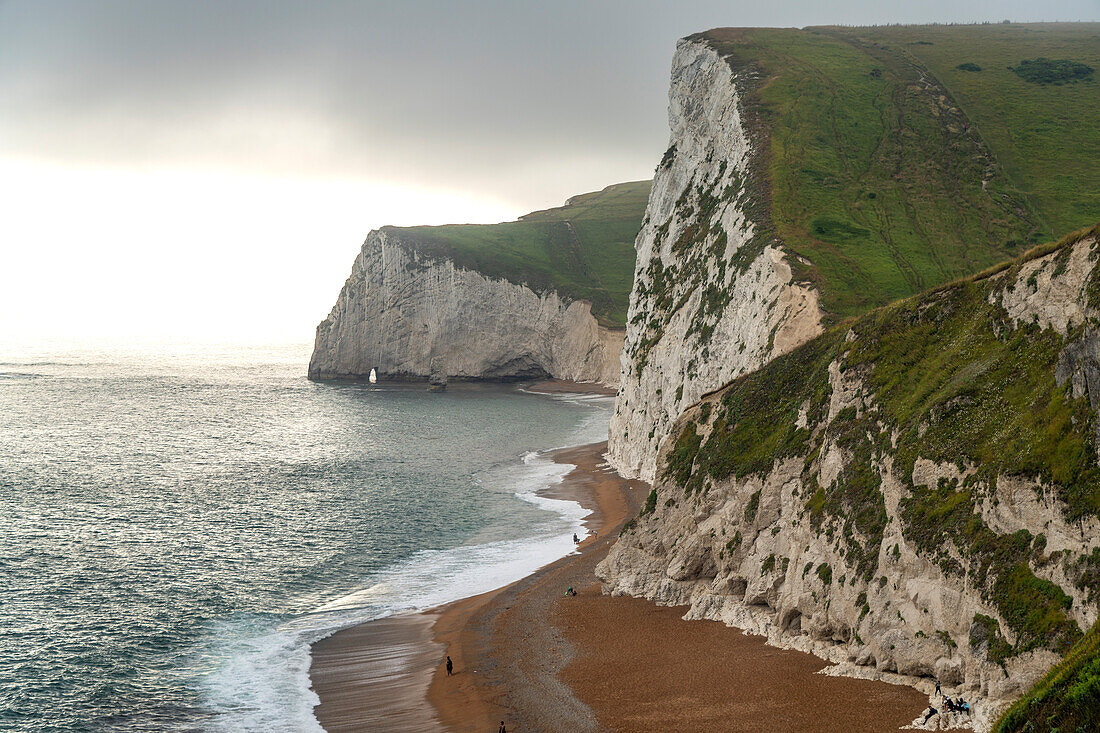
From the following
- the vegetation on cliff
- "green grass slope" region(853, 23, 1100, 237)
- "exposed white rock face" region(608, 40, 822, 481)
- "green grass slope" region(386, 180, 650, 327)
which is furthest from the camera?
"green grass slope" region(386, 180, 650, 327)

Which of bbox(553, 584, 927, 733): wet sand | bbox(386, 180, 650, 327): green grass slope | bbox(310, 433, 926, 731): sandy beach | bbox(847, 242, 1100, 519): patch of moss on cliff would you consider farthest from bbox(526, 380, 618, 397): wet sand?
bbox(847, 242, 1100, 519): patch of moss on cliff

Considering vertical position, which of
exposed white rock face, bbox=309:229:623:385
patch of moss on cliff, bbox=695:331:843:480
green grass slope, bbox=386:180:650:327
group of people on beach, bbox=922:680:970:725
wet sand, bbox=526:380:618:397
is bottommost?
group of people on beach, bbox=922:680:970:725

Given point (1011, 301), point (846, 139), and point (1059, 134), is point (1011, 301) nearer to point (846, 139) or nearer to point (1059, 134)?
point (846, 139)

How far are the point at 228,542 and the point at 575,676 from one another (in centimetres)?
3033

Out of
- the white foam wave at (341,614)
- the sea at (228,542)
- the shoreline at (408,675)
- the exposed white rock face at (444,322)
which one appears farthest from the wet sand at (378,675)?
the exposed white rock face at (444,322)

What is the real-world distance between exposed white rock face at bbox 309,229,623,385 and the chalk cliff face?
125 m

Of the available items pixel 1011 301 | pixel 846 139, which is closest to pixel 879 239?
pixel 846 139

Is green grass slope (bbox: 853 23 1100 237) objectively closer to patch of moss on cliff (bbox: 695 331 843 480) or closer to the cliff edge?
patch of moss on cliff (bbox: 695 331 843 480)

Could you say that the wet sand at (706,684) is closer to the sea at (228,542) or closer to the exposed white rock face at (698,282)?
the sea at (228,542)

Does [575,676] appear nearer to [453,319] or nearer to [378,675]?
[378,675]

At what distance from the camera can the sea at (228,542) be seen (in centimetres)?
3092

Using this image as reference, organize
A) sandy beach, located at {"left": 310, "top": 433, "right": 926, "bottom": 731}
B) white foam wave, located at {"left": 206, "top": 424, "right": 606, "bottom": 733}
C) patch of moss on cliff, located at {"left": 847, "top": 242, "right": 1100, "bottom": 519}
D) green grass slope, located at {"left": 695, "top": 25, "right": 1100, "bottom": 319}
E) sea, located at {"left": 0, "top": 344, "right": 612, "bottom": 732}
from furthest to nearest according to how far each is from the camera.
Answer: green grass slope, located at {"left": 695, "top": 25, "right": 1100, "bottom": 319}
sea, located at {"left": 0, "top": 344, "right": 612, "bottom": 732}
white foam wave, located at {"left": 206, "top": 424, "right": 606, "bottom": 733}
sandy beach, located at {"left": 310, "top": 433, "right": 926, "bottom": 731}
patch of moss on cliff, located at {"left": 847, "top": 242, "right": 1100, "bottom": 519}

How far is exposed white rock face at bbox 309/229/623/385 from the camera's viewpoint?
162 m

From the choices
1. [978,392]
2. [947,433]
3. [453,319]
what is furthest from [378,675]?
[453,319]
